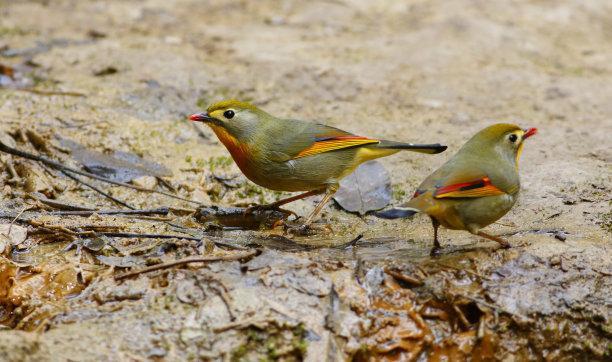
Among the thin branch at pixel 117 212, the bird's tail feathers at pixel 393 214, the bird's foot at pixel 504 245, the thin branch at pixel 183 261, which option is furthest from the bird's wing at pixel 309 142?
the thin branch at pixel 183 261

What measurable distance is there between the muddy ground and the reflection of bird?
0.45 meters

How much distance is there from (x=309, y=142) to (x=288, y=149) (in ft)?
0.71

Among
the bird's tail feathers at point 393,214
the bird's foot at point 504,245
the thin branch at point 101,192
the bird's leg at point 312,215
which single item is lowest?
the bird's tail feathers at point 393,214

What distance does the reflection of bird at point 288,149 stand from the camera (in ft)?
19.1

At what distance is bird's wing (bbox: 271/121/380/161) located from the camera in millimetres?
5832

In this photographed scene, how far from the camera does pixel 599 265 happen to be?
4660mm

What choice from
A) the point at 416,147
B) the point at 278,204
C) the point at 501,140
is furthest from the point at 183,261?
the point at 501,140

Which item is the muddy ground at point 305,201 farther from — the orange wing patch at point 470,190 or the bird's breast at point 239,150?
the bird's breast at point 239,150

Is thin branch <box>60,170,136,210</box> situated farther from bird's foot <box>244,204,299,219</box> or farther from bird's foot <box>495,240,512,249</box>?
bird's foot <box>495,240,512,249</box>

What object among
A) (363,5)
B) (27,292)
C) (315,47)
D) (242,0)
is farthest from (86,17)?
(27,292)

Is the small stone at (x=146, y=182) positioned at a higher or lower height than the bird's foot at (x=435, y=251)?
lower

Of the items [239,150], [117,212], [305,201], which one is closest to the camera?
[117,212]

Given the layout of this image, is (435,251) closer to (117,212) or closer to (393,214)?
(393,214)

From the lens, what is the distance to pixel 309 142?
595 centimetres
